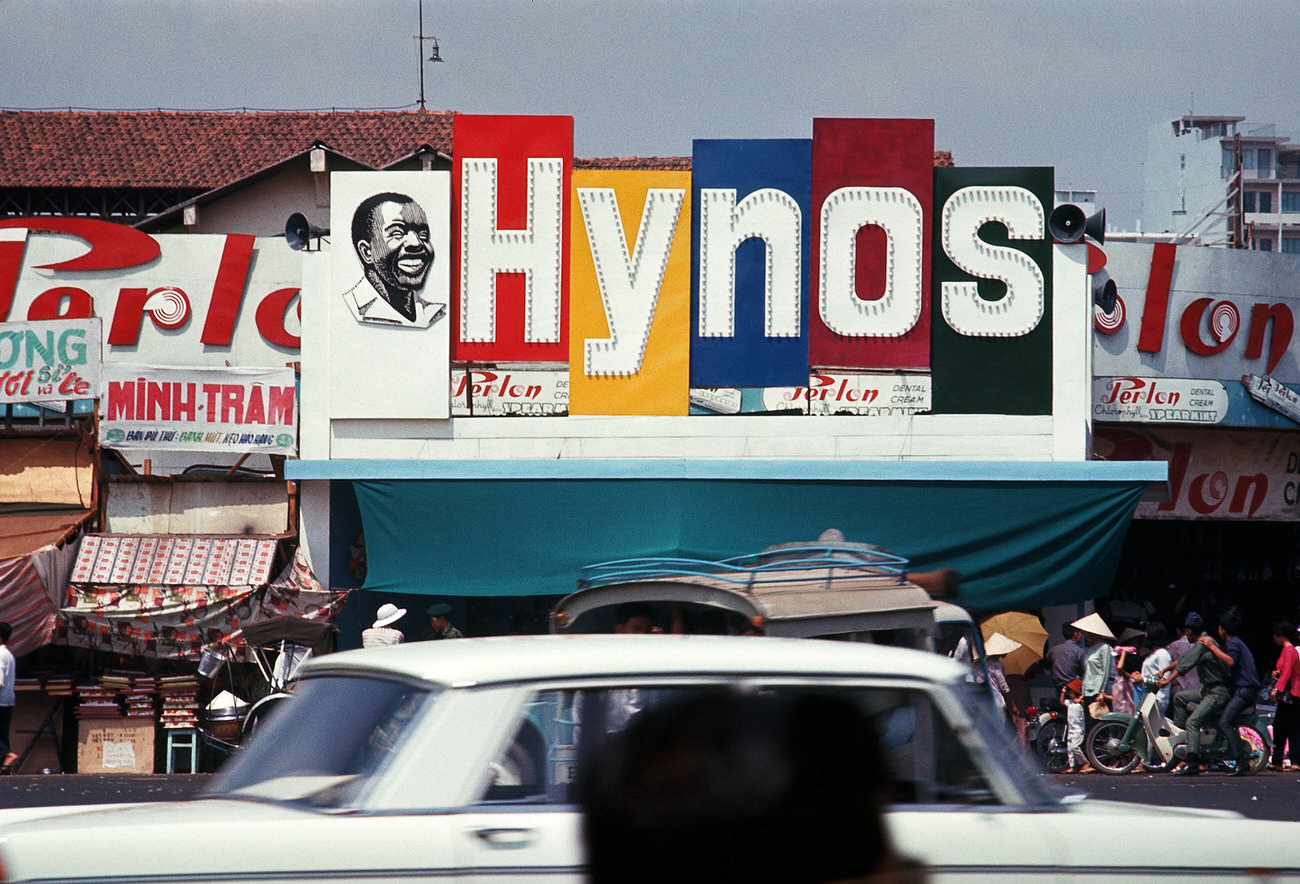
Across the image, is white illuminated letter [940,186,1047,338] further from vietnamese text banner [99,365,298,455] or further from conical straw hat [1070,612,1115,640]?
vietnamese text banner [99,365,298,455]

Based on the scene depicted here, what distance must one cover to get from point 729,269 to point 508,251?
8.29 ft

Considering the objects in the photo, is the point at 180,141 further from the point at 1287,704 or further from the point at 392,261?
the point at 1287,704

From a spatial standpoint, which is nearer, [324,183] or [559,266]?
[559,266]

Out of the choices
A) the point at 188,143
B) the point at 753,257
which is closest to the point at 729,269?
the point at 753,257

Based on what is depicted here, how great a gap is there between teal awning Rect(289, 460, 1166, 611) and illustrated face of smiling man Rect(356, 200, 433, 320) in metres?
2.13

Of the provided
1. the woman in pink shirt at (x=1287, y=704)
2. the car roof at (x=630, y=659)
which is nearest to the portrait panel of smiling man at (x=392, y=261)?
the woman in pink shirt at (x=1287, y=704)

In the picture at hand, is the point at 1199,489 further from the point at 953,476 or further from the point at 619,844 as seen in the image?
the point at 619,844

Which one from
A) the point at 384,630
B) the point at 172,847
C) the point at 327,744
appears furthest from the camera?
the point at 384,630

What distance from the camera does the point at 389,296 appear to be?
16.0 meters

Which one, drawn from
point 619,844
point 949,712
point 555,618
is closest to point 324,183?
point 555,618

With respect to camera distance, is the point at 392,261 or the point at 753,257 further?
the point at 392,261

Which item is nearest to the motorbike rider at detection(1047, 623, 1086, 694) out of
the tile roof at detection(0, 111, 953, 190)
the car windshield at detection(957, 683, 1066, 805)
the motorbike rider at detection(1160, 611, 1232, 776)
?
the motorbike rider at detection(1160, 611, 1232, 776)

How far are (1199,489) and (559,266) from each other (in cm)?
1009

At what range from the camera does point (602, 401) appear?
1594 centimetres
